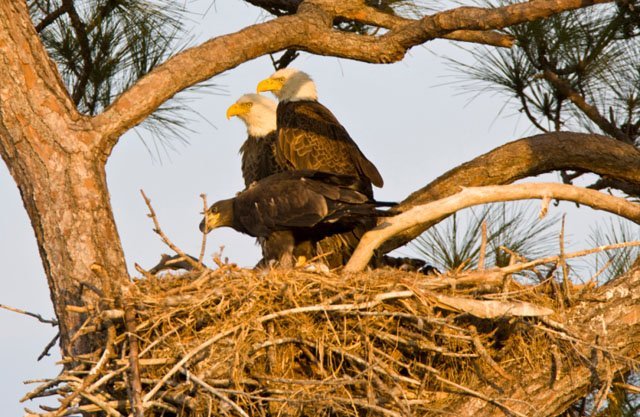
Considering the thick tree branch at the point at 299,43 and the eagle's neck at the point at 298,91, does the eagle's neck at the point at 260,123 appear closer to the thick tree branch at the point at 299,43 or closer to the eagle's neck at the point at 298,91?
the eagle's neck at the point at 298,91

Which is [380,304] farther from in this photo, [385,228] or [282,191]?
[282,191]

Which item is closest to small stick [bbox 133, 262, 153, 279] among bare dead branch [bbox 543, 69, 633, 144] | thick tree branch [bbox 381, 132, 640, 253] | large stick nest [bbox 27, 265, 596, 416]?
large stick nest [bbox 27, 265, 596, 416]

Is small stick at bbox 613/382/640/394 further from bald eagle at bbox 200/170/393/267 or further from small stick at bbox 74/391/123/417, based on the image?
small stick at bbox 74/391/123/417

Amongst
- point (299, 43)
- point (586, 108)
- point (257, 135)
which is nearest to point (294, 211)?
point (299, 43)

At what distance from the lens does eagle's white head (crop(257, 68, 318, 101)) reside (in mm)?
6508

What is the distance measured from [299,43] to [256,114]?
158 cm

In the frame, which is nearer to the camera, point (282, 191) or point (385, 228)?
point (385, 228)

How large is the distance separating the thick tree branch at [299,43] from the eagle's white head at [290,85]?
1.11 metres

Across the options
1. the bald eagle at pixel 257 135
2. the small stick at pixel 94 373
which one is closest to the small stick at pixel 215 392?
the small stick at pixel 94 373

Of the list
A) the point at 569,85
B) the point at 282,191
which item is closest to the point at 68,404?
the point at 282,191

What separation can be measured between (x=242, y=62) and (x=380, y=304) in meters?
1.22

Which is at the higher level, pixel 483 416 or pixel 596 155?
pixel 596 155

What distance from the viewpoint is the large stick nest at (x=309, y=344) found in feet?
13.3

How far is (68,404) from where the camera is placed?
12.5ft
